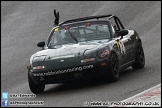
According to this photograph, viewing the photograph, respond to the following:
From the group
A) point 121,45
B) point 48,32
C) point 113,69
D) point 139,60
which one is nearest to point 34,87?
point 113,69

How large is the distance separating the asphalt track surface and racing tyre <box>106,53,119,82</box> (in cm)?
14

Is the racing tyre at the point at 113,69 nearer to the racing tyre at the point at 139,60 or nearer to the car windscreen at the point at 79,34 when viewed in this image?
the car windscreen at the point at 79,34

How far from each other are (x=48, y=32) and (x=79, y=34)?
33.2 feet

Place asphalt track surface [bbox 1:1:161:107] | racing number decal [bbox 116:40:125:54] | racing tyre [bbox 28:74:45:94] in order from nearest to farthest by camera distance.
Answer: asphalt track surface [bbox 1:1:161:107], racing tyre [bbox 28:74:45:94], racing number decal [bbox 116:40:125:54]

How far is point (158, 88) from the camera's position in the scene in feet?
33.0

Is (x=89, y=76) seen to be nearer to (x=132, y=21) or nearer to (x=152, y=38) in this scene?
(x=152, y=38)

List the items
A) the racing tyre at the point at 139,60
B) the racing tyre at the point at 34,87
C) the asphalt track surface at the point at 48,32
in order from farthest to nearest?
the racing tyre at the point at 139,60 → the racing tyre at the point at 34,87 → the asphalt track surface at the point at 48,32

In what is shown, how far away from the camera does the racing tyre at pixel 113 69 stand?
1152 centimetres

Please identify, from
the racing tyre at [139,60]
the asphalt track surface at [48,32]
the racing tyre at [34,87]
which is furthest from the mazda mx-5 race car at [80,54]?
the racing tyre at [139,60]

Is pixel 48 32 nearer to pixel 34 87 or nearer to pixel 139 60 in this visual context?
pixel 139 60

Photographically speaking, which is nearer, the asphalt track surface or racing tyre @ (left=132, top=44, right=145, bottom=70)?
the asphalt track surface

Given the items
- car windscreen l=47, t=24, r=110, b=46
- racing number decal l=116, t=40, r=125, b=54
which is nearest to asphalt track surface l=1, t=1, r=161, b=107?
racing number decal l=116, t=40, r=125, b=54

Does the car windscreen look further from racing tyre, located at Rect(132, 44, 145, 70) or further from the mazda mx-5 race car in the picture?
racing tyre, located at Rect(132, 44, 145, 70)

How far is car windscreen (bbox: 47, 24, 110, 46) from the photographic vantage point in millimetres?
12750
